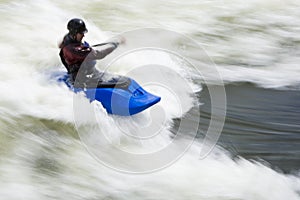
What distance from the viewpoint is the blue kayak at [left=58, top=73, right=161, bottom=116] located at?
194 inches

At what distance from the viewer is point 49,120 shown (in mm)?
5219

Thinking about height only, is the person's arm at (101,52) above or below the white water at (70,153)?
above

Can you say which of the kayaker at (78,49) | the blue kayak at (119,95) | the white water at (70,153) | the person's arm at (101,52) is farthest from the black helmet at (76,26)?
the white water at (70,153)

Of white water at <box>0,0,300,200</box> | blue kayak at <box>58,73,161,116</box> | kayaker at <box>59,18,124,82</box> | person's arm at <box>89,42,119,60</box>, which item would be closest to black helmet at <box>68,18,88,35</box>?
kayaker at <box>59,18,124,82</box>

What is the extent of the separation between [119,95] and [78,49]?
0.57 metres

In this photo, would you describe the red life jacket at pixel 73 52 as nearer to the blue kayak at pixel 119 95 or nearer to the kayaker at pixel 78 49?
the kayaker at pixel 78 49

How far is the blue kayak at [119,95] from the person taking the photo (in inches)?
194

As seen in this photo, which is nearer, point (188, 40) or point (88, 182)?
point (88, 182)

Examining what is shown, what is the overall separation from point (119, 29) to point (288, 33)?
2.48m

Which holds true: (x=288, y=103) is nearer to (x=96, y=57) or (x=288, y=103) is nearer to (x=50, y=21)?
(x=96, y=57)

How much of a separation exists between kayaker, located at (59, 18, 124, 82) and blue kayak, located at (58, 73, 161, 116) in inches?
8.4

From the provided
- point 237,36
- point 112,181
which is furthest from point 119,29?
point 112,181

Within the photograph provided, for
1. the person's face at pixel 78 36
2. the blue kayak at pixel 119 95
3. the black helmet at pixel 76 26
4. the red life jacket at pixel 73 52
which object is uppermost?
the black helmet at pixel 76 26

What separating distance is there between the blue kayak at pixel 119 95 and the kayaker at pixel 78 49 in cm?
21
